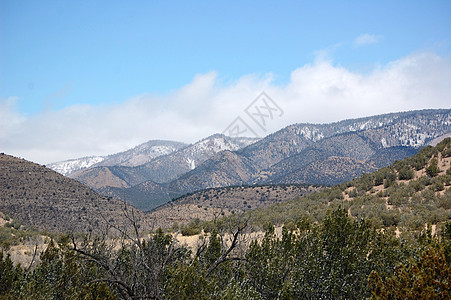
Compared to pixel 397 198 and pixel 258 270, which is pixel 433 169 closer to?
pixel 397 198

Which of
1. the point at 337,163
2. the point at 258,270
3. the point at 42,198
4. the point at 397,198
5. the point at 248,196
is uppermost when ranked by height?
the point at 337,163

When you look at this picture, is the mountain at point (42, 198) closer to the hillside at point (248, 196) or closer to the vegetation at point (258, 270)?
the hillside at point (248, 196)

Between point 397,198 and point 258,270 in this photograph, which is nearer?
point 258,270

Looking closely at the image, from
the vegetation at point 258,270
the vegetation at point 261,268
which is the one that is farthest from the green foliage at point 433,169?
the vegetation at point 258,270

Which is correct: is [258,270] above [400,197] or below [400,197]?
below

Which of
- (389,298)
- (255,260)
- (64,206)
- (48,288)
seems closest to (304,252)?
(255,260)

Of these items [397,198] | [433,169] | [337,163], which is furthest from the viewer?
[337,163]

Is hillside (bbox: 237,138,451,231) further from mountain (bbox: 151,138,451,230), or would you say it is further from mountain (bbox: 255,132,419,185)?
mountain (bbox: 255,132,419,185)

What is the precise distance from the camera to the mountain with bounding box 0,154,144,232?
49.0 metres

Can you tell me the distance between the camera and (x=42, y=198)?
59.3 meters

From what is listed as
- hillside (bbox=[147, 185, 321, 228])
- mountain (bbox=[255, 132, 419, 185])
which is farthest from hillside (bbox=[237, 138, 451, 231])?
mountain (bbox=[255, 132, 419, 185])

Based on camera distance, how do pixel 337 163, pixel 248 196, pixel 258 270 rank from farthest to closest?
pixel 337 163, pixel 248 196, pixel 258 270

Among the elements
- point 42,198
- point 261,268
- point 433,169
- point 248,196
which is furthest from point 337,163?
point 261,268

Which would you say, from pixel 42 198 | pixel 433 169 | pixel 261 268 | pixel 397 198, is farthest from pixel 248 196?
pixel 261 268
